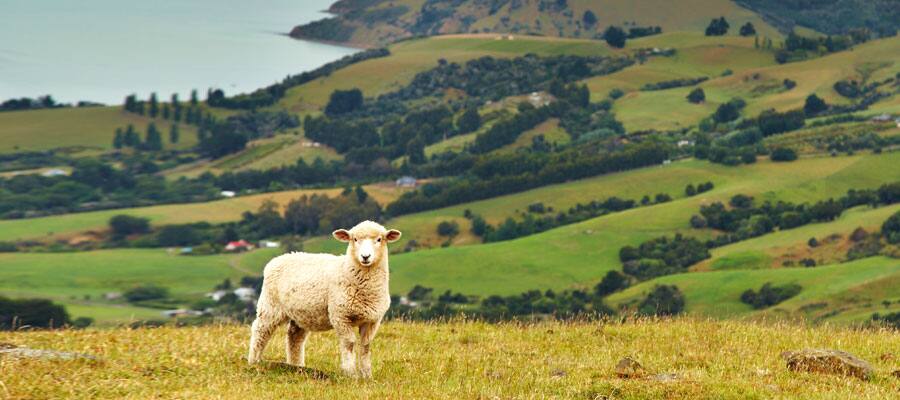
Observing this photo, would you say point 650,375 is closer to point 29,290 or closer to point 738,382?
point 738,382

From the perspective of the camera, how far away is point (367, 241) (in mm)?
17672

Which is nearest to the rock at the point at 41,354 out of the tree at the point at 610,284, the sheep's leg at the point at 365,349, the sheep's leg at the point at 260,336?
the sheep's leg at the point at 260,336

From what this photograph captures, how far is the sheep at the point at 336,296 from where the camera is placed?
1789cm

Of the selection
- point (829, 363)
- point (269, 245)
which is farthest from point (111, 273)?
point (829, 363)

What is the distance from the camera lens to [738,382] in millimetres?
16812

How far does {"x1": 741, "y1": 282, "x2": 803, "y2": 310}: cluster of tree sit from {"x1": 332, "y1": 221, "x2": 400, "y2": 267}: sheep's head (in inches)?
4665

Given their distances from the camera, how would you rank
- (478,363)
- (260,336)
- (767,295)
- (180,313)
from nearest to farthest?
(260,336), (478,363), (767,295), (180,313)

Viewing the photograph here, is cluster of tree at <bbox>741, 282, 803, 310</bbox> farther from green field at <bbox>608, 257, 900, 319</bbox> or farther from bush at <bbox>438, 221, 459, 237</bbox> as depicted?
bush at <bbox>438, 221, 459, 237</bbox>

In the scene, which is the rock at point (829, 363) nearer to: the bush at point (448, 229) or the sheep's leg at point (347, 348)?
the sheep's leg at point (347, 348)

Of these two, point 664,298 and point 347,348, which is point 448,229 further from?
point 347,348

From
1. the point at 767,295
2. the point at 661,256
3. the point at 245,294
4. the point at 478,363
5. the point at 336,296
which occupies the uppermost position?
the point at 336,296

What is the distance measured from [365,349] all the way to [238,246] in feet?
588

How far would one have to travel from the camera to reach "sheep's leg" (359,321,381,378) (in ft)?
58.7

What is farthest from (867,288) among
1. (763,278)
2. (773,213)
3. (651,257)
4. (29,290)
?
(29,290)
